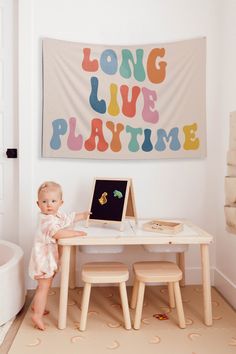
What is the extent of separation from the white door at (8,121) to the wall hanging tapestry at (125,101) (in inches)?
12.7

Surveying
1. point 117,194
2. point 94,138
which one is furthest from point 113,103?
point 117,194

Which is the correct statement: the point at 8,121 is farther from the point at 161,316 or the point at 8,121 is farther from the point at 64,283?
the point at 161,316

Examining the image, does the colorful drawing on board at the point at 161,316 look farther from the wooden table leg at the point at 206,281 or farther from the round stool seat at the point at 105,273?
the round stool seat at the point at 105,273

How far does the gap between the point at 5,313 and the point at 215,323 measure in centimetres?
140

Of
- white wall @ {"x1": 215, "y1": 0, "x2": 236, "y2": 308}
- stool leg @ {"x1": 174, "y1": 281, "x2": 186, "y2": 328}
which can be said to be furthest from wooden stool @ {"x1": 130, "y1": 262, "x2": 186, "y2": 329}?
white wall @ {"x1": 215, "y1": 0, "x2": 236, "y2": 308}

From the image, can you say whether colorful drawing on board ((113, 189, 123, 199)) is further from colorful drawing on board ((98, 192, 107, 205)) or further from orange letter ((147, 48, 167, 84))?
orange letter ((147, 48, 167, 84))

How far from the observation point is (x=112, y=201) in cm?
262

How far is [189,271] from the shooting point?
316cm

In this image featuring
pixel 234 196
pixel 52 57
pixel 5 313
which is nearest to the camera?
pixel 5 313

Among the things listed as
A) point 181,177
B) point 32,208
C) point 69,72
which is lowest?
point 32,208

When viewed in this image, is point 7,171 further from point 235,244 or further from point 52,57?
point 235,244

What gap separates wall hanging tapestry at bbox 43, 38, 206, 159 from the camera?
9.73 ft

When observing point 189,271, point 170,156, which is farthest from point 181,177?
point 189,271

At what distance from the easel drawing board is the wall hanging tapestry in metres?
0.41
